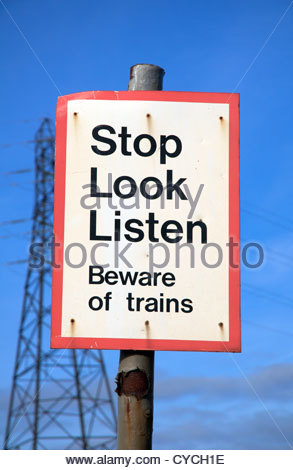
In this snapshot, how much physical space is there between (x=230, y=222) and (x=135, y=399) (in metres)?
1.19

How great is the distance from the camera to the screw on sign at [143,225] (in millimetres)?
4320

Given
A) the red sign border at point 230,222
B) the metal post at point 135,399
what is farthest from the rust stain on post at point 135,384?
the red sign border at point 230,222

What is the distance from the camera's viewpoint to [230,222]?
4.48m

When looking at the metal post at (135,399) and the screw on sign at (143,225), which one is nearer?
the metal post at (135,399)

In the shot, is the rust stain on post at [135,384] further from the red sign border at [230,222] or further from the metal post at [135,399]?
the red sign border at [230,222]

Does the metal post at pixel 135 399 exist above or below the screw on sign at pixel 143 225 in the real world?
below

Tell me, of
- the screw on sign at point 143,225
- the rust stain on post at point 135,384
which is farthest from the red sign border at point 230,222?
the rust stain on post at point 135,384

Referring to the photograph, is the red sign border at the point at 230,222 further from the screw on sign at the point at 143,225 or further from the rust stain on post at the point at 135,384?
the rust stain on post at the point at 135,384

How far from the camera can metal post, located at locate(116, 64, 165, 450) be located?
13.7 feet

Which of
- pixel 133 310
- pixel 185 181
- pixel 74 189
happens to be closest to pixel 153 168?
pixel 185 181

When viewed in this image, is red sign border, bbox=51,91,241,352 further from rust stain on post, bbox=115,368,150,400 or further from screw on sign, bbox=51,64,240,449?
rust stain on post, bbox=115,368,150,400
